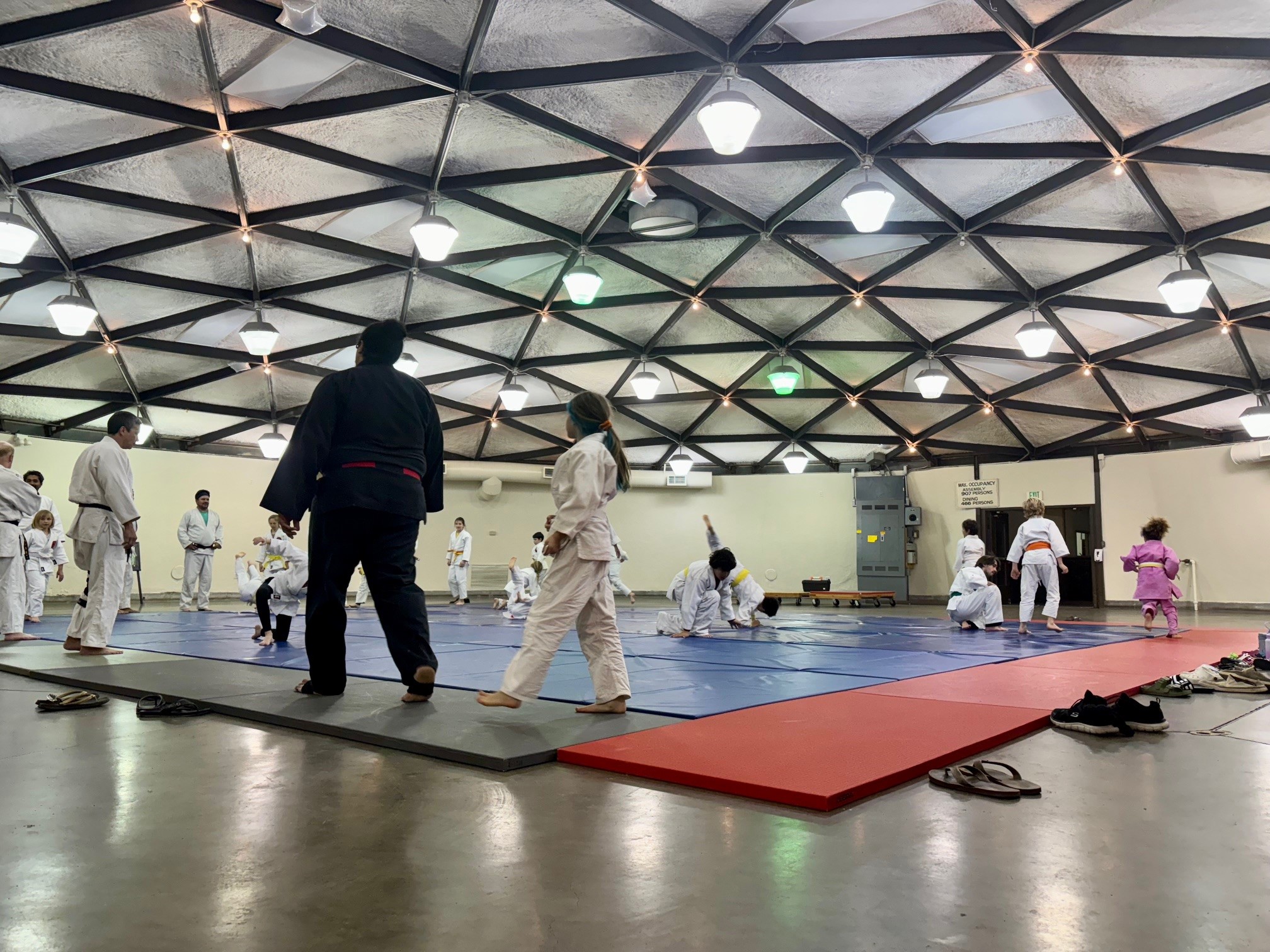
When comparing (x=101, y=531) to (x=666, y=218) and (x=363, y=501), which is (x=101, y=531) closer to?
(x=363, y=501)

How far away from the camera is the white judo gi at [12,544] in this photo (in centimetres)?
821

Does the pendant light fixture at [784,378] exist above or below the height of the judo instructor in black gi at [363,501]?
above

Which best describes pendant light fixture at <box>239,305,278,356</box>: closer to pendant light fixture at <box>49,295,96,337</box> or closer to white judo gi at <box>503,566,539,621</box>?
pendant light fixture at <box>49,295,96,337</box>

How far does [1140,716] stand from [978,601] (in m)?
7.99

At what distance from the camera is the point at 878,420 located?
2184 cm

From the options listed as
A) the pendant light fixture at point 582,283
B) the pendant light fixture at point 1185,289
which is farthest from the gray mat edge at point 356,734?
the pendant light fixture at point 1185,289

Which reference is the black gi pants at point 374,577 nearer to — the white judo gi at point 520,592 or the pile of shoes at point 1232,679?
the pile of shoes at point 1232,679

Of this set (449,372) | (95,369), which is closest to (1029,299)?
(449,372)

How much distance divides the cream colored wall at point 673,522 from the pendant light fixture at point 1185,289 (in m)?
12.7

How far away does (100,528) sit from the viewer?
707cm

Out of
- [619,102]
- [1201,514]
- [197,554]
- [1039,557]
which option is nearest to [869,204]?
[619,102]

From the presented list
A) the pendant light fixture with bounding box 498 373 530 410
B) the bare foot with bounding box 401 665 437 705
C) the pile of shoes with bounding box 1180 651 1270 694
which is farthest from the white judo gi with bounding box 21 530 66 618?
the pile of shoes with bounding box 1180 651 1270 694

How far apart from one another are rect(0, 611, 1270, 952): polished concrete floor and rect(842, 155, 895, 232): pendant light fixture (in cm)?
724

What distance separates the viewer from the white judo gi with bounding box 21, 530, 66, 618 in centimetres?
1231
